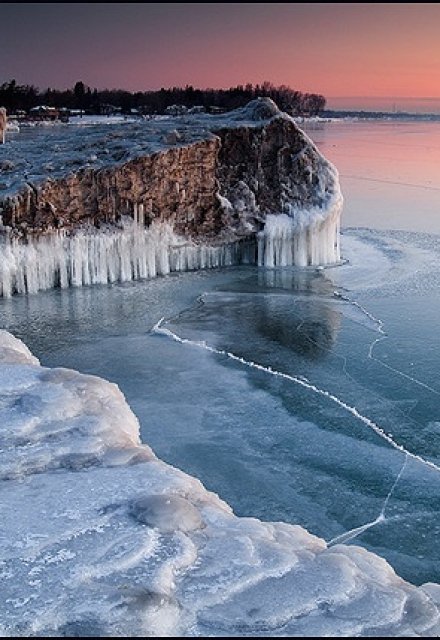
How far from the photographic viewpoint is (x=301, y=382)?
43.5 feet

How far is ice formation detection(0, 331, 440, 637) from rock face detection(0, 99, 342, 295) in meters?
13.9

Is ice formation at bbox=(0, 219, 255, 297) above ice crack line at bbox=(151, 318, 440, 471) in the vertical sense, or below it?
above

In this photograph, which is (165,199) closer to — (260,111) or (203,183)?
(203,183)

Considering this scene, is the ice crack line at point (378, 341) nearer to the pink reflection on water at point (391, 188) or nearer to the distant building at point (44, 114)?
the pink reflection on water at point (391, 188)

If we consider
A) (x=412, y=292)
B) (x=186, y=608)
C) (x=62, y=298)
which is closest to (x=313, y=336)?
(x=412, y=292)

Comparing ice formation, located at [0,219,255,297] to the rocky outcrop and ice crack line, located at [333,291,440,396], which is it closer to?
the rocky outcrop

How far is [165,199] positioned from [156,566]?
18.7 metres

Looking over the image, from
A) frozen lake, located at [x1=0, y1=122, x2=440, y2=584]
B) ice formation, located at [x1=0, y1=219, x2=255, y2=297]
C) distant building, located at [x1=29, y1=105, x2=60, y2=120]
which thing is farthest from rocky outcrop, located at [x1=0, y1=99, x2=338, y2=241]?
distant building, located at [x1=29, y1=105, x2=60, y2=120]

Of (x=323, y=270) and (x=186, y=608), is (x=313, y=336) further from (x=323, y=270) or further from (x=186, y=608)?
(x=186, y=608)

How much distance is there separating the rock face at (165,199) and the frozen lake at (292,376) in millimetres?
919

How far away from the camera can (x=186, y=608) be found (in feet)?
15.8

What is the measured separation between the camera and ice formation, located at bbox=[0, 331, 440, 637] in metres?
4.71

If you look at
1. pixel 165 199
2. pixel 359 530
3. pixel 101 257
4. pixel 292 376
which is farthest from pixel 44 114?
pixel 359 530

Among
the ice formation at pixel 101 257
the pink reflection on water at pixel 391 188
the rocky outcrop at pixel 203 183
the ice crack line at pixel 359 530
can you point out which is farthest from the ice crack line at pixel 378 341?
the pink reflection on water at pixel 391 188
